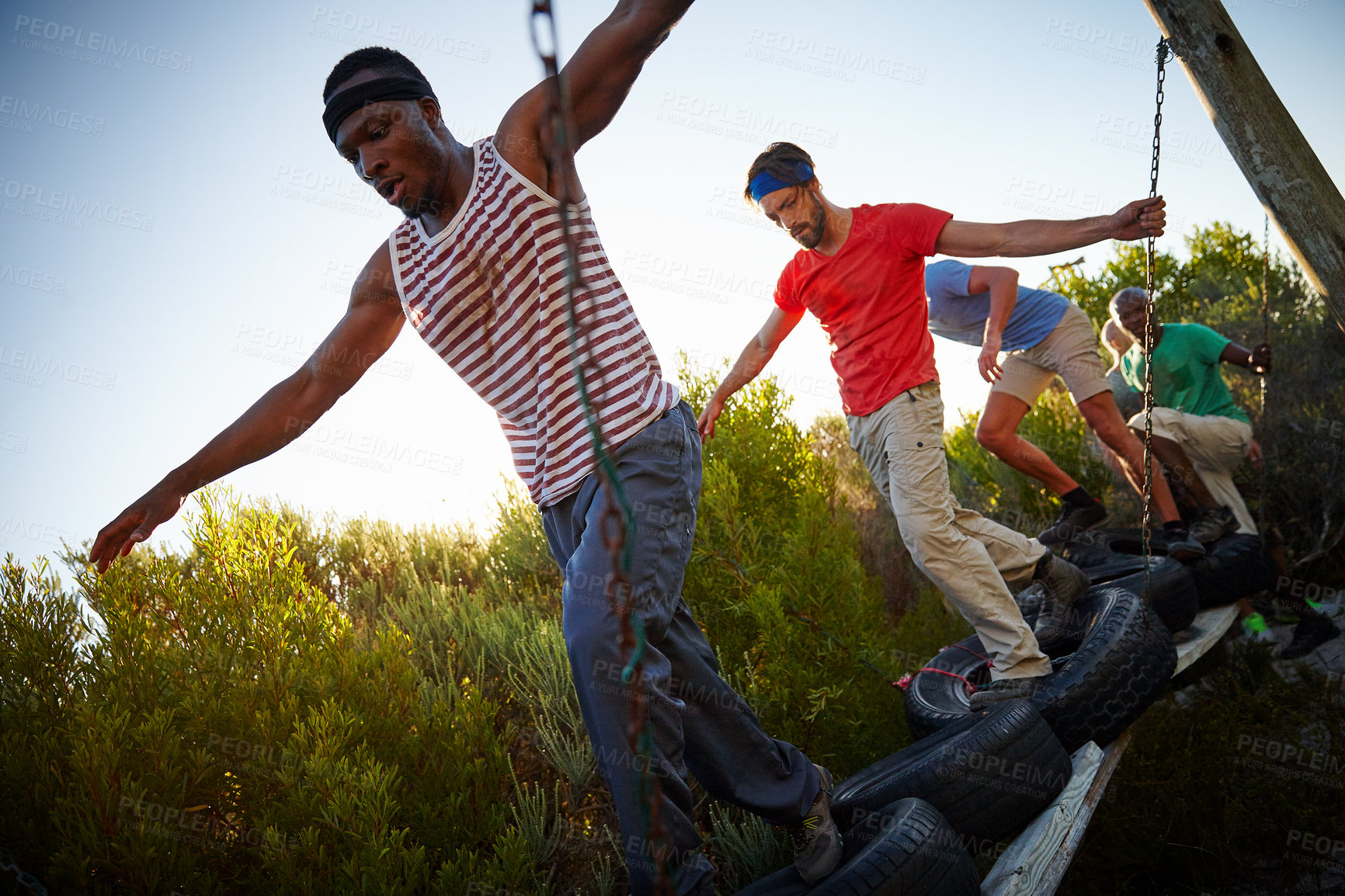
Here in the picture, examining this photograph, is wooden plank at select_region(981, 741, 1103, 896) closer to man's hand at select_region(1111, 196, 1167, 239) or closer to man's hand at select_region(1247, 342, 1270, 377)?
man's hand at select_region(1111, 196, 1167, 239)

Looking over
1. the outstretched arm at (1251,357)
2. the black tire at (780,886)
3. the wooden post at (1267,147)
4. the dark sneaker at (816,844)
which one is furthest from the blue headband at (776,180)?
the outstretched arm at (1251,357)

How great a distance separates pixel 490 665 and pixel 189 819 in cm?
198

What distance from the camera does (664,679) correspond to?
2.00 meters

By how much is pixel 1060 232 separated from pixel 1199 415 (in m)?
4.35

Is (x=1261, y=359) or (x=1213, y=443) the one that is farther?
(x=1213, y=443)

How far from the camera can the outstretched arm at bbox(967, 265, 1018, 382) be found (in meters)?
3.66

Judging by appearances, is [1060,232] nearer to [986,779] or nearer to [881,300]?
[881,300]

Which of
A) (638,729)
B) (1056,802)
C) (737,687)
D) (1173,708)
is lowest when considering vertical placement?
(1173,708)

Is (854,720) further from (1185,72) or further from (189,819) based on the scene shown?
(1185,72)

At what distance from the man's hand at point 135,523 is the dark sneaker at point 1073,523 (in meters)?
5.28

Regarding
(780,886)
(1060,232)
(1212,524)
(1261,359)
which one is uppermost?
(1060,232)

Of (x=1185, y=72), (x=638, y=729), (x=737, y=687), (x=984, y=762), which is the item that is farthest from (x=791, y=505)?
(x=638, y=729)

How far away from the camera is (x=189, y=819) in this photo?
8.88ft

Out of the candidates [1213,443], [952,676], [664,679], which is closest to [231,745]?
[664,679]
